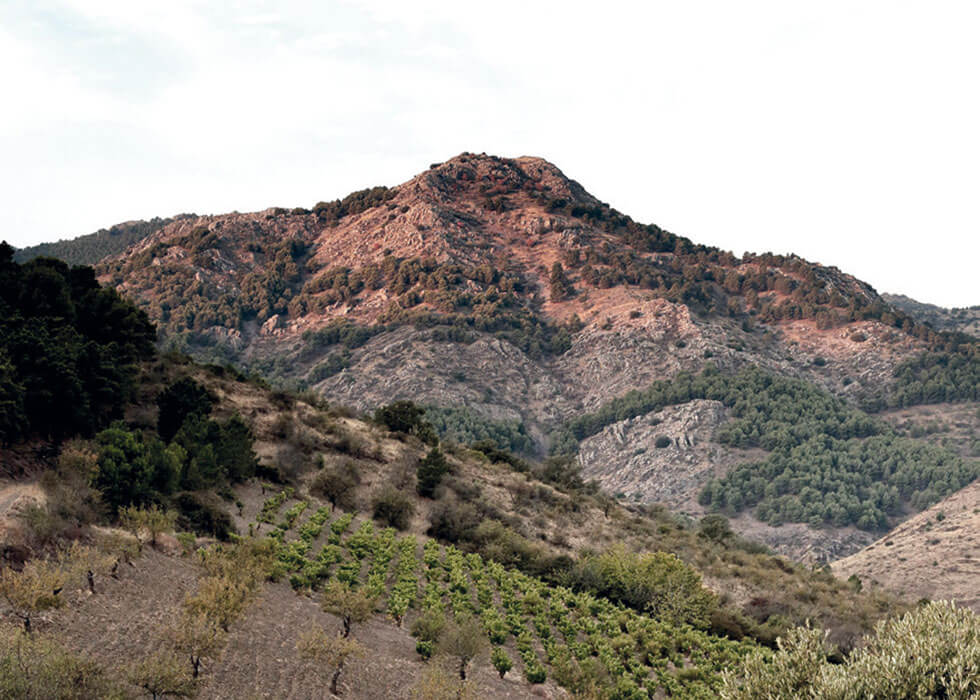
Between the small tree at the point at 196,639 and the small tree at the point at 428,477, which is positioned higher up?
the small tree at the point at 196,639

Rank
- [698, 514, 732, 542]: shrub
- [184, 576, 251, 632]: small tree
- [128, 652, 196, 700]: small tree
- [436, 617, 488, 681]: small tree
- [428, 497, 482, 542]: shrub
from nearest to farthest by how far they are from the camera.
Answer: [128, 652, 196, 700]: small tree < [184, 576, 251, 632]: small tree < [436, 617, 488, 681]: small tree < [428, 497, 482, 542]: shrub < [698, 514, 732, 542]: shrub

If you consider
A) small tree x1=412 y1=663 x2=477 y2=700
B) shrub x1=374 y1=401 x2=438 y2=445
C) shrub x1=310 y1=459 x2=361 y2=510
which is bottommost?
shrub x1=310 y1=459 x2=361 y2=510

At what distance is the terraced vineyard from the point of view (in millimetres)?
28000

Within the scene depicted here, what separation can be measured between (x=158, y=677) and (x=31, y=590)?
4039mm

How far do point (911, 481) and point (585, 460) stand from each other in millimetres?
51391

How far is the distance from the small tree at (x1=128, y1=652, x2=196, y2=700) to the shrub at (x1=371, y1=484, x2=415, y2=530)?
29.5 meters

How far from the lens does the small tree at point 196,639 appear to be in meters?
17.7

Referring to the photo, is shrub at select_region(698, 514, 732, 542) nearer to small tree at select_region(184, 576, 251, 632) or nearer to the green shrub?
the green shrub

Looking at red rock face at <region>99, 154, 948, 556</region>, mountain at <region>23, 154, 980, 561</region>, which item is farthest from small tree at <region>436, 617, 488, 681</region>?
red rock face at <region>99, 154, 948, 556</region>

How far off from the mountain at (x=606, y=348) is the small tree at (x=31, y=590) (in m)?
95.4

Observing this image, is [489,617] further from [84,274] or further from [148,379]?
[84,274]

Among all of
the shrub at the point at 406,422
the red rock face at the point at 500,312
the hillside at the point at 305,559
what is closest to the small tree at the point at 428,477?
the hillside at the point at 305,559

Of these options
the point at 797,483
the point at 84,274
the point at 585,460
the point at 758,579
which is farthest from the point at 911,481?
the point at 84,274

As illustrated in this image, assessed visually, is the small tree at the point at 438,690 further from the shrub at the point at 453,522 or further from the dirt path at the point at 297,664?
the shrub at the point at 453,522
